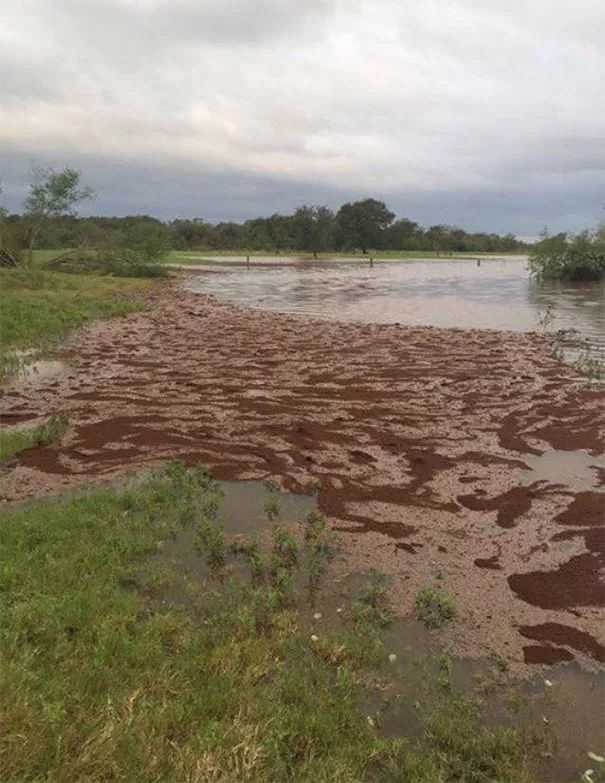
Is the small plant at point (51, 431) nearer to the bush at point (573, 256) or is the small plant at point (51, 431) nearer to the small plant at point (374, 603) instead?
the small plant at point (374, 603)

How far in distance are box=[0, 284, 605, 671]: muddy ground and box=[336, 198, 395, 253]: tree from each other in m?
127

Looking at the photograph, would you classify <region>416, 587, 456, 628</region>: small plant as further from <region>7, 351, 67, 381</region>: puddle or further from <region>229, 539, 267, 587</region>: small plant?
<region>7, 351, 67, 381</region>: puddle

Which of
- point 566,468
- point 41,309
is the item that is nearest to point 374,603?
point 566,468

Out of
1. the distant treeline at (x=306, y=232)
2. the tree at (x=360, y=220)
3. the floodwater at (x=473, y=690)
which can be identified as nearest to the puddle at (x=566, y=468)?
the floodwater at (x=473, y=690)

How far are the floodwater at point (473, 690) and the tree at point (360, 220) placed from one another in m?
141

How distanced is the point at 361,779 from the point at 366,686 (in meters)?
0.84

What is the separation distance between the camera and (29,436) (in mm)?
9250

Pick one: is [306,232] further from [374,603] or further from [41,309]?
[374,603]

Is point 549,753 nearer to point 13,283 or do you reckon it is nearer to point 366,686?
point 366,686

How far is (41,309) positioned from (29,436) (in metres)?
15.3

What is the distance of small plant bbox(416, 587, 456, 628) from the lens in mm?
4914

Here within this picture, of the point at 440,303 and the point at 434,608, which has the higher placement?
the point at 440,303

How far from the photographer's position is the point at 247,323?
25.4 metres

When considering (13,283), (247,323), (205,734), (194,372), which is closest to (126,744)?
(205,734)
